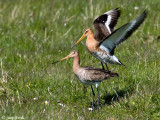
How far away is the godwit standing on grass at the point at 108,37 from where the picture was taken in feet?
20.7

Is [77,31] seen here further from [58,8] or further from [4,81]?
[4,81]

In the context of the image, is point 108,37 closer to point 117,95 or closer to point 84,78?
point 84,78

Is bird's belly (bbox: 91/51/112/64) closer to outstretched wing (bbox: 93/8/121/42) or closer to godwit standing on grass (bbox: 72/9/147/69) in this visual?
godwit standing on grass (bbox: 72/9/147/69)

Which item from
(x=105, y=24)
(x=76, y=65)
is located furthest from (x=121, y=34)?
(x=105, y=24)

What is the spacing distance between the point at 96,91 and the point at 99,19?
2.24m

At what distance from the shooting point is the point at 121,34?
6.57 m

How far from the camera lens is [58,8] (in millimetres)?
11156

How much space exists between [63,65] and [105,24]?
4.78 feet

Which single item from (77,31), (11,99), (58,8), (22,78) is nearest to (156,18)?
(77,31)

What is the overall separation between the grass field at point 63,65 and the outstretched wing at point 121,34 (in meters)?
0.65

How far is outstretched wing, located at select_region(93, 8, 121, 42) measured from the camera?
786 cm

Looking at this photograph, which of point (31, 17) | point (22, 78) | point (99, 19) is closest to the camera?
point (22, 78)

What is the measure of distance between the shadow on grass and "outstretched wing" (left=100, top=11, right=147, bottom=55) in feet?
3.12

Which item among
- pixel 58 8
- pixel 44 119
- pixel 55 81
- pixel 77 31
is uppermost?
pixel 58 8
